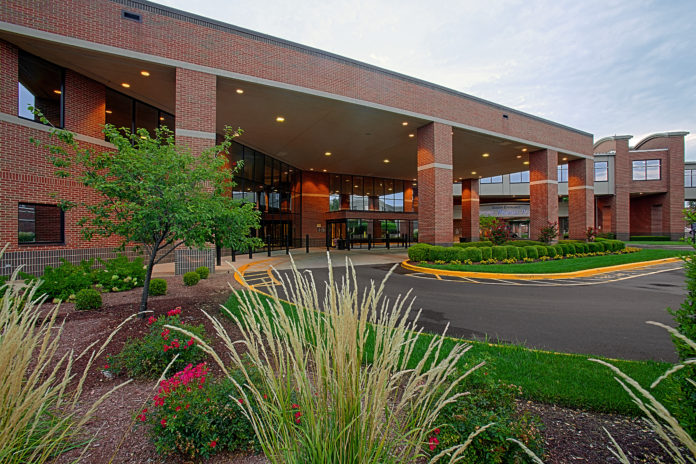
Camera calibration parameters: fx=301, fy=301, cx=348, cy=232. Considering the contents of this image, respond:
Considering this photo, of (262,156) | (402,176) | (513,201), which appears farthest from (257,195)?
(513,201)

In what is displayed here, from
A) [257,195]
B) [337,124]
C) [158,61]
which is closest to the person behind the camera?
[158,61]

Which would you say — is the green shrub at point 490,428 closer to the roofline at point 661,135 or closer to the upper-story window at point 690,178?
the roofline at point 661,135

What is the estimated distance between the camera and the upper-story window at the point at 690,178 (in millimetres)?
38094

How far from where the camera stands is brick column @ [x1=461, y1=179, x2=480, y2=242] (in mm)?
30670

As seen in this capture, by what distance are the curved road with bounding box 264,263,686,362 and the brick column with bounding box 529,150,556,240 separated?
974cm

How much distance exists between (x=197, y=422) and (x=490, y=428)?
7.23ft

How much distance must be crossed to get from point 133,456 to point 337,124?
15835 mm

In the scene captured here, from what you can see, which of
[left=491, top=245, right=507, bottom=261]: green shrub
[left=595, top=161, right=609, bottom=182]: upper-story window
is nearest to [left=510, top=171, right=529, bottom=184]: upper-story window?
[left=595, top=161, right=609, bottom=182]: upper-story window

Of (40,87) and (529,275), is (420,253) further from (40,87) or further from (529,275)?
(40,87)

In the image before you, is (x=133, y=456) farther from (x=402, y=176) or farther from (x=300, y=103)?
(x=402, y=176)

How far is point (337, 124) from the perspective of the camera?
1623cm

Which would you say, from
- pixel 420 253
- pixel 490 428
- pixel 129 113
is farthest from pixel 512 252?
pixel 129 113

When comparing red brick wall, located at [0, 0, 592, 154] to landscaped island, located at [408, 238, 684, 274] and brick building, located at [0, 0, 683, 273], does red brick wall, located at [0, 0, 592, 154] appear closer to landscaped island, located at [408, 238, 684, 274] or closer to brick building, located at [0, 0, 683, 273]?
brick building, located at [0, 0, 683, 273]

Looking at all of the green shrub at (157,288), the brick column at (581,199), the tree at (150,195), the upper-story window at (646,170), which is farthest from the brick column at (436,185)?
the upper-story window at (646,170)
